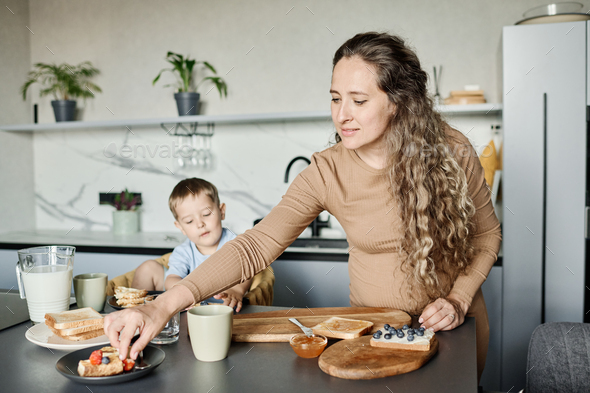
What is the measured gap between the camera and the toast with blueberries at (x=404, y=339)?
890 mm

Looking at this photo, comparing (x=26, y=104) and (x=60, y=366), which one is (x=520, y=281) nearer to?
(x=60, y=366)

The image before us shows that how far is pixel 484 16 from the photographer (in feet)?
8.41

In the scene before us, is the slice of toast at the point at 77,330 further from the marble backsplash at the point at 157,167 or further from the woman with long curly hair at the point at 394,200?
the marble backsplash at the point at 157,167

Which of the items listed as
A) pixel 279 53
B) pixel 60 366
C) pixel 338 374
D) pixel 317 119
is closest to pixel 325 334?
pixel 338 374

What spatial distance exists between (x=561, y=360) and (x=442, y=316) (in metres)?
0.38

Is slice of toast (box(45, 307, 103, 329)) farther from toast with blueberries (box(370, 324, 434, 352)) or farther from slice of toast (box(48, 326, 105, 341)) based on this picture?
toast with blueberries (box(370, 324, 434, 352))

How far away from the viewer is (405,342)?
90cm

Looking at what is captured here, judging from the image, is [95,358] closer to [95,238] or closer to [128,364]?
[128,364]

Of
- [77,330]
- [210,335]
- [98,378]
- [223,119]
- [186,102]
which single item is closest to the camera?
[98,378]

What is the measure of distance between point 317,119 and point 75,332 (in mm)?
2034

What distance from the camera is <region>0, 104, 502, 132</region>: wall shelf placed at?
2.39 m

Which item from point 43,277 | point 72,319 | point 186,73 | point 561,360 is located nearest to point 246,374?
point 72,319

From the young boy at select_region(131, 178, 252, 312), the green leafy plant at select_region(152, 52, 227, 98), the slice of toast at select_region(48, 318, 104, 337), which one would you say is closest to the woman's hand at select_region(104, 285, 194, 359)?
the slice of toast at select_region(48, 318, 104, 337)

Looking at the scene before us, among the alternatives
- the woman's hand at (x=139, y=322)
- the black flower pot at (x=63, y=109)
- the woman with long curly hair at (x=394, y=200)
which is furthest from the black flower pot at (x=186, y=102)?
the woman's hand at (x=139, y=322)
